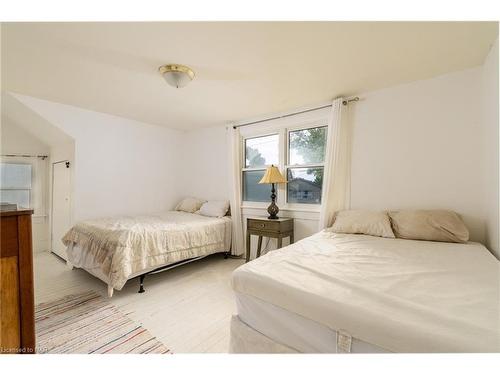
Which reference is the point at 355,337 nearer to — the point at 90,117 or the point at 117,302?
the point at 117,302

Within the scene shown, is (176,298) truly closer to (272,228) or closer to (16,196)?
(272,228)

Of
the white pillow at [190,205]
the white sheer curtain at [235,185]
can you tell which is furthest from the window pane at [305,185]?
the white pillow at [190,205]

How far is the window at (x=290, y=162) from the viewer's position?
3.00m

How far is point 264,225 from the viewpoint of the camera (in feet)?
9.42

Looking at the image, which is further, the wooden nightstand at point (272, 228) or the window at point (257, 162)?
the window at point (257, 162)

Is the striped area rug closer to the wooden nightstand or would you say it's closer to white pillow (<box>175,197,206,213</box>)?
the wooden nightstand

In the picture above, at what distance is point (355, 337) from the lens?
833 mm

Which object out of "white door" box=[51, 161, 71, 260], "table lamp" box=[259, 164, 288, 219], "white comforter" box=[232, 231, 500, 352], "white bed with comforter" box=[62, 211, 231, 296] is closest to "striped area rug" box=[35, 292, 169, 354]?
"white bed with comforter" box=[62, 211, 231, 296]

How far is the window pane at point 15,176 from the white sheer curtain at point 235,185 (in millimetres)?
3347

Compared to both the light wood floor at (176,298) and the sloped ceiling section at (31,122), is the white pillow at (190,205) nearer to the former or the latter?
the light wood floor at (176,298)

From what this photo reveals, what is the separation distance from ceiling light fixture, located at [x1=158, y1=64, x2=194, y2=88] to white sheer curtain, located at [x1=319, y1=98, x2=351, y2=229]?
169 cm
